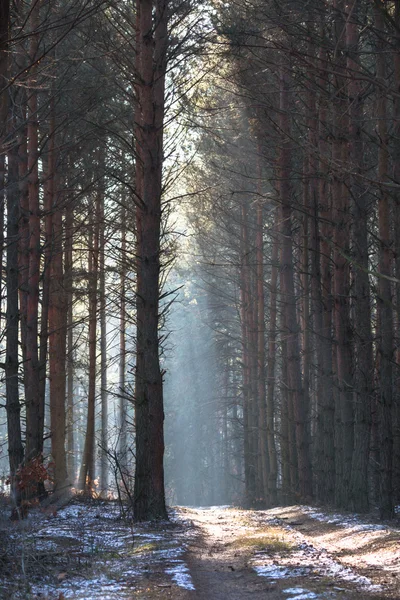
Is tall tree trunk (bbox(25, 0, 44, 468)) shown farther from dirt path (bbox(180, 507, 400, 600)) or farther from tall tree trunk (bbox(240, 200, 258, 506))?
tall tree trunk (bbox(240, 200, 258, 506))

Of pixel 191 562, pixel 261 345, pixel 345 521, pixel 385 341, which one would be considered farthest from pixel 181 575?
pixel 261 345

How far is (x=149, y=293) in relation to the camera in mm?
10297

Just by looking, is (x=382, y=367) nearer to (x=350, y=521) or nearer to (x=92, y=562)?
(x=350, y=521)

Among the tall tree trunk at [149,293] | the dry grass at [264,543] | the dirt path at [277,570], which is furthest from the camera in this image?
the tall tree trunk at [149,293]

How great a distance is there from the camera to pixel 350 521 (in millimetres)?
10492

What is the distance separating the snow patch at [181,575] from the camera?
5.51 m

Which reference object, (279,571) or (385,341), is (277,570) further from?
(385,341)

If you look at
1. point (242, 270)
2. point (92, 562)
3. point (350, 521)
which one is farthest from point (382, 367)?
point (242, 270)

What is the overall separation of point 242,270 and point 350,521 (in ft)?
61.7

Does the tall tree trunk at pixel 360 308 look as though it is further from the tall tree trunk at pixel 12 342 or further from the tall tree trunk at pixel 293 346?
the tall tree trunk at pixel 12 342

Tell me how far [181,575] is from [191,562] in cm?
83

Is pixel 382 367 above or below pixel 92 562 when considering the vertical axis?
above

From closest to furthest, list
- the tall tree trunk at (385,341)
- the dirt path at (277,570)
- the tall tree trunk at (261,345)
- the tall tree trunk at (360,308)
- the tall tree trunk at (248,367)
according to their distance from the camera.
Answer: the dirt path at (277,570)
the tall tree trunk at (385,341)
the tall tree trunk at (360,308)
the tall tree trunk at (261,345)
the tall tree trunk at (248,367)

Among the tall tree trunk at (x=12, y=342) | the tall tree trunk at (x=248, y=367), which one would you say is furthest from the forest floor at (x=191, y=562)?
the tall tree trunk at (x=248, y=367)
